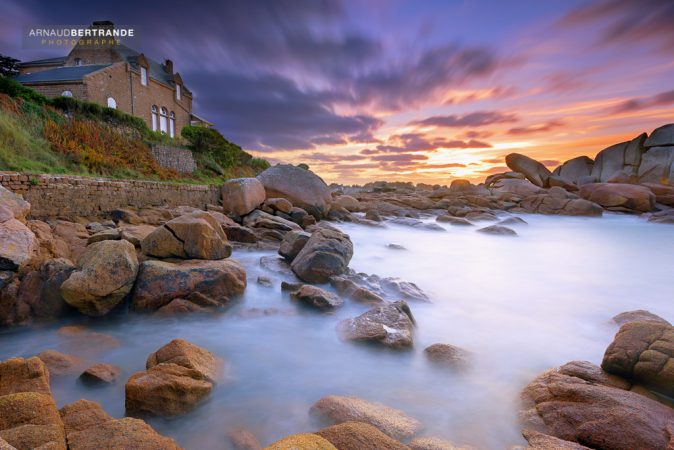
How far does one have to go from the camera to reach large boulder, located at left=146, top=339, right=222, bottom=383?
3.23m

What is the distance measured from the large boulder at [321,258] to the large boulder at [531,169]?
29.8m

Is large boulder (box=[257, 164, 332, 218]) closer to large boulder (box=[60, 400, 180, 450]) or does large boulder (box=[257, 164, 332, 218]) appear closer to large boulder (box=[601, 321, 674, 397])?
large boulder (box=[601, 321, 674, 397])

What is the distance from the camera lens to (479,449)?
8.76 ft

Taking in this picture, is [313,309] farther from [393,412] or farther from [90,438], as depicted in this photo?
[90,438]

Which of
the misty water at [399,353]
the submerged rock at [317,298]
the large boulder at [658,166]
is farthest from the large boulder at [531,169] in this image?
the submerged rock at [317,298]

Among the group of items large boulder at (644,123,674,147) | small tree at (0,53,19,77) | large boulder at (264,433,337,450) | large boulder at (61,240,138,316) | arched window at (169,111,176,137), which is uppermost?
small tree at (0,53,19,77)

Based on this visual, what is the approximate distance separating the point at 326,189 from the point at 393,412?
1176 centimetres

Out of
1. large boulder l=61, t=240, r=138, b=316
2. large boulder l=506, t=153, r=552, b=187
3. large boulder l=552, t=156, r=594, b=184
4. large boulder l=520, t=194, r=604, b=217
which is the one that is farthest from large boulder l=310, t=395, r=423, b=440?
large boulder l=552, t=156, r=594, b=184

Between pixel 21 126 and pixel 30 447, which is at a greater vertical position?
pixel 21 126

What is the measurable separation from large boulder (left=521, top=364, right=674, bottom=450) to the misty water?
0.26 metres

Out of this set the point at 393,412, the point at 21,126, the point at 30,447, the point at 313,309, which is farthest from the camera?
the point at 21,126

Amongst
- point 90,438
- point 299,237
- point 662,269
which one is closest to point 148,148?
point 299,237

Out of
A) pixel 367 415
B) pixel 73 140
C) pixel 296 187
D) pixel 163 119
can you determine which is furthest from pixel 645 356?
pixel 163 119

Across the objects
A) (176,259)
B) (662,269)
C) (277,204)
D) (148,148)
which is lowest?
(662,269)
